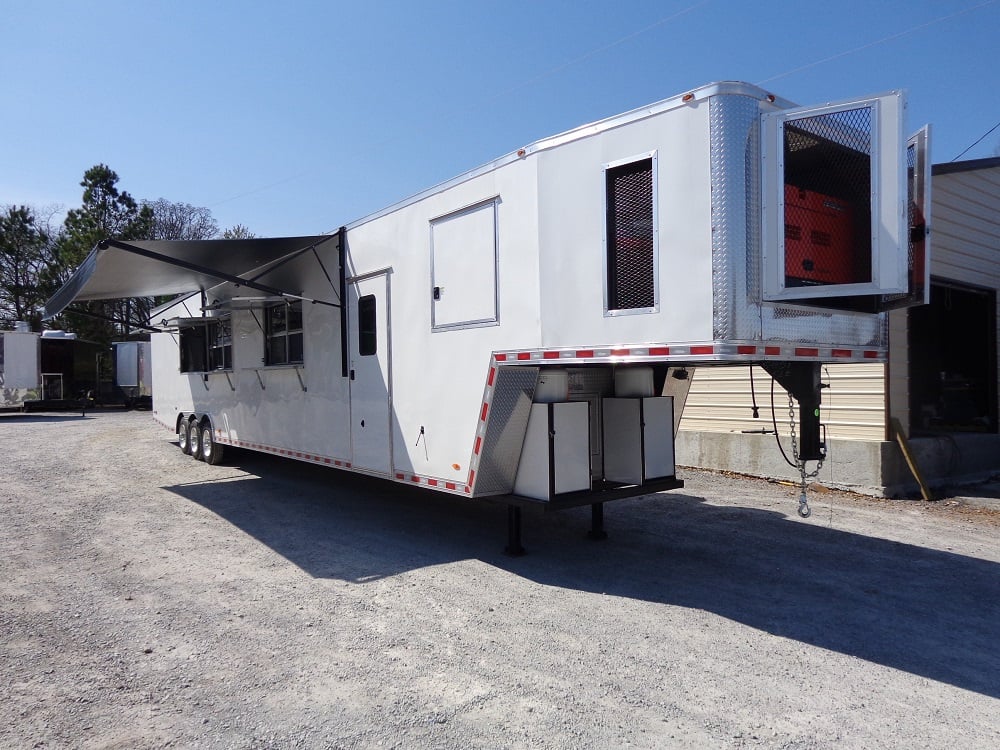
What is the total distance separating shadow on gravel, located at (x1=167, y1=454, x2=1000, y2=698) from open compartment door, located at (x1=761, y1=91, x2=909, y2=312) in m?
2.12

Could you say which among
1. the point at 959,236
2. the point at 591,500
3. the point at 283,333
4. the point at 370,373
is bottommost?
the point at 591,500

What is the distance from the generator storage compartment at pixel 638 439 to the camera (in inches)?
239

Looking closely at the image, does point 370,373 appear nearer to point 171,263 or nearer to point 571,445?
point 171,263

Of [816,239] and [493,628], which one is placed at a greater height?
[816,239]

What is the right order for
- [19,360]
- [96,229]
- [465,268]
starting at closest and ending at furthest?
[465,268], [19,360], [96,229]

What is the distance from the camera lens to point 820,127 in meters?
4.52

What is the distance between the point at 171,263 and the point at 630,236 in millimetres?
4537

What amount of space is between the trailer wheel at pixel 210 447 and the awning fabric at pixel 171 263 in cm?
294

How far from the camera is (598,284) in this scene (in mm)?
4844

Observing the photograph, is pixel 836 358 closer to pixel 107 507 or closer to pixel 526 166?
pixel 526 166

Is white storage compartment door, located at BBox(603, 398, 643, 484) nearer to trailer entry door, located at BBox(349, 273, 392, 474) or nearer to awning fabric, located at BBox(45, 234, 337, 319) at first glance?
trailer entry door, located at BBox(349, 273, 392, 474)

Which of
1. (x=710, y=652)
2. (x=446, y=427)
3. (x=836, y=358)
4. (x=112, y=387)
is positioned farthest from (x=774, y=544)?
(x=112, y=387)

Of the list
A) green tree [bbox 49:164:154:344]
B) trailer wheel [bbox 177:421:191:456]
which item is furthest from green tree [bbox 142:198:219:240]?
trailer wheel [bbox 177:421:191:456]

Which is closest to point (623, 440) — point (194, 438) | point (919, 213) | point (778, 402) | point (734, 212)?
point (734, 212)
